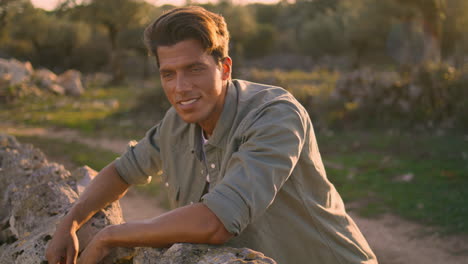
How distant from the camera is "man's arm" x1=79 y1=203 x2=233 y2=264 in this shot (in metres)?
1.90

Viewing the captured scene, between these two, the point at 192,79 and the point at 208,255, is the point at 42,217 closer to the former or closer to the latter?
the point at 192,79

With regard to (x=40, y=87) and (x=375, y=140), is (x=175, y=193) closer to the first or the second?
(x=375, y=140)

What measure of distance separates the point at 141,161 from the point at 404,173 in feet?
16.7

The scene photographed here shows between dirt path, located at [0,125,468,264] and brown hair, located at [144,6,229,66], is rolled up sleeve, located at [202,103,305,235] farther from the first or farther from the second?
dirt path, located at [0,125,468,264]

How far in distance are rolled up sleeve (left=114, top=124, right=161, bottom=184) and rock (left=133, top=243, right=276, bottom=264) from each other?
90 cm

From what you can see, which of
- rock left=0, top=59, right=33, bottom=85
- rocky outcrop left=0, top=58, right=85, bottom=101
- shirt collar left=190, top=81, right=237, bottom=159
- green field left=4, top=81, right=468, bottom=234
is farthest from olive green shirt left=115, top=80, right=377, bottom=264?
rock left=0, top=59, right=33, bottom=85

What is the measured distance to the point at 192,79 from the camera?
7.67 feet

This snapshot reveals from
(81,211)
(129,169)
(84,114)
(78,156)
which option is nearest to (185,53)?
(129,169)

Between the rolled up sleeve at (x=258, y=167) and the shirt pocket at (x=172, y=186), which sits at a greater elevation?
the rolled up sleeve at (x=258, y=167)

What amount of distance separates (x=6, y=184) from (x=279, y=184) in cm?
256

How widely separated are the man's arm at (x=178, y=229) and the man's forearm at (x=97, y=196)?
1.89 feet

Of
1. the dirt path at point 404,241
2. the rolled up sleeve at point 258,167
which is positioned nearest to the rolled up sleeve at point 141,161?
the rolled up sleeve at point 258,167

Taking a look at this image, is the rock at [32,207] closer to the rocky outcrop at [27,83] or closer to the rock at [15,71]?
the rocky outcrop at [27,83]

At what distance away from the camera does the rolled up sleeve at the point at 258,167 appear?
1.88m
